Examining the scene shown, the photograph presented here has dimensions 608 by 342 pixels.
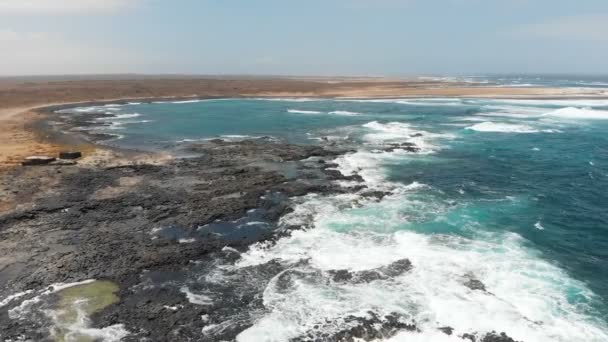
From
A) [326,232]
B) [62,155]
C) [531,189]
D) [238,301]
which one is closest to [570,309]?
[326,232]

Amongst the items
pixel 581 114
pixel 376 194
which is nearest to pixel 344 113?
pixel 581 114

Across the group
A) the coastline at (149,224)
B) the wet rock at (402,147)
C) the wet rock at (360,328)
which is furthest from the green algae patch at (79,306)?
the wet rock at (402,147)

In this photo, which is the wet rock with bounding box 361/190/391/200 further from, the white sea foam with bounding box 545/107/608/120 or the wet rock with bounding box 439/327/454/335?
the white sea foam with bounding box 545/107/608/120

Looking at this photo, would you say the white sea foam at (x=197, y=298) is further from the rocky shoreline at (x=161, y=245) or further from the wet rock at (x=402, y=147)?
the wet rock at (x=402, y=147)

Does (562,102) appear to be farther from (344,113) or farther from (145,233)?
(145,233)

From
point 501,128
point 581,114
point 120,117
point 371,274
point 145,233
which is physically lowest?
point 371,274

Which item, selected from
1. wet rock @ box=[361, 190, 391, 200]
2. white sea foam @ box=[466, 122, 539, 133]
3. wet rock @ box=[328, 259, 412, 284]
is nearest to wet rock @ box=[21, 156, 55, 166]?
wet rock @ box=[361, 190, 391, 200]

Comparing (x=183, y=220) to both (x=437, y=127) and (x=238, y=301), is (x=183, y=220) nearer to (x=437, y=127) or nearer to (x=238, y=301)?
(x=238, y=301)
